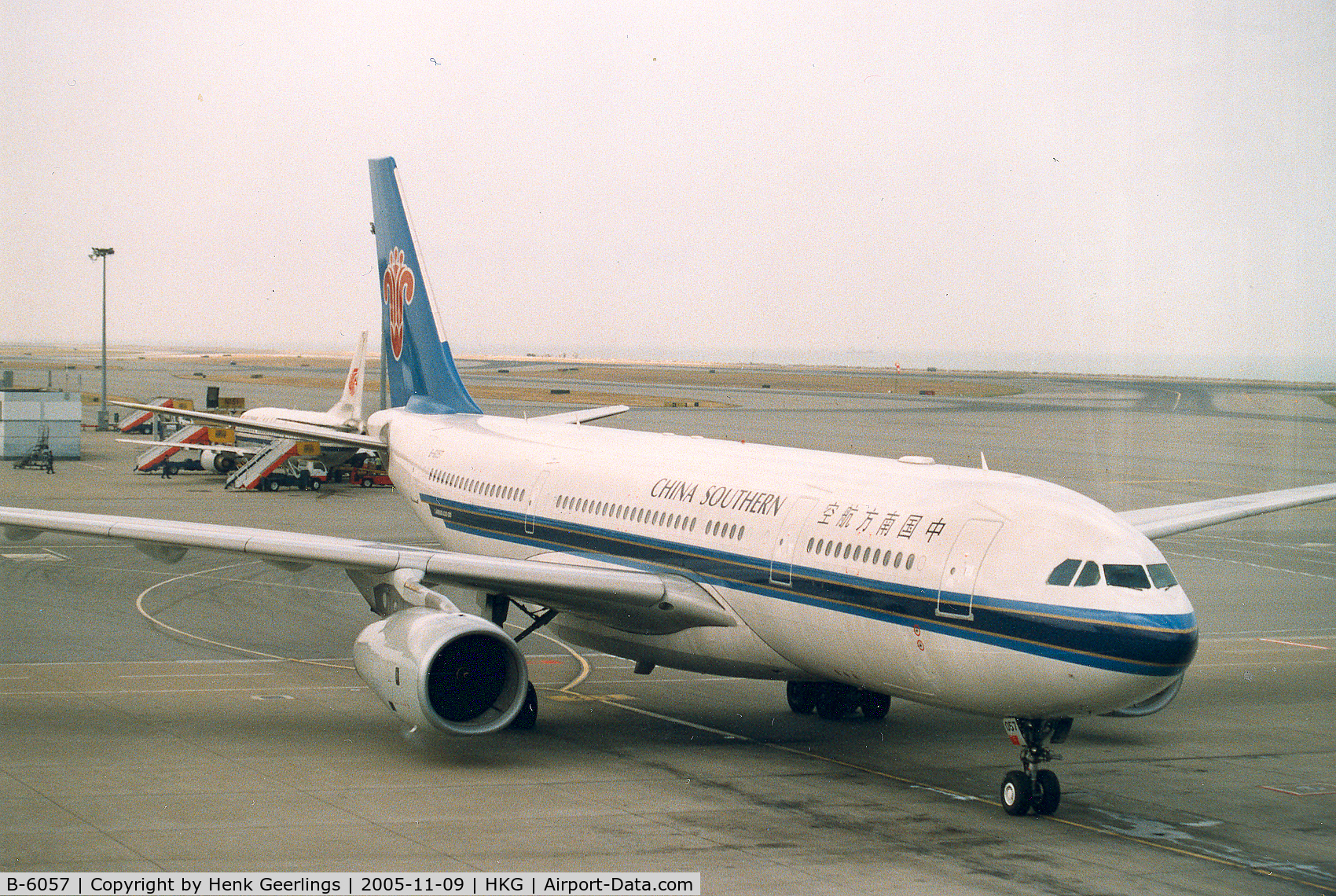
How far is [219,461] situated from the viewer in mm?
60281

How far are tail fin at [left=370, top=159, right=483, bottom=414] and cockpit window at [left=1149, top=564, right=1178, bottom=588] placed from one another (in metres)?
18.5

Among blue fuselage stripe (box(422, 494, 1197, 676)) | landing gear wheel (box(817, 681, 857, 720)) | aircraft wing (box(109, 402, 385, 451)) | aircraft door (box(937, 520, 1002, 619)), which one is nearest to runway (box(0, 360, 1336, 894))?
landing gear wheel (box(817, 681, 857, 720))

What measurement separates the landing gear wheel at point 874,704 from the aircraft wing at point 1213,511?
5.30 meters

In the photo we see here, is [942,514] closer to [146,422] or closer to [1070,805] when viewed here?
[1070,805]

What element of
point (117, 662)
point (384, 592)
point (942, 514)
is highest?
point (942, 514)

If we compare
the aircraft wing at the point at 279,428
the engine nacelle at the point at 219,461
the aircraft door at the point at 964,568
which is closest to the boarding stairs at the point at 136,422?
the engine nacelle at the point at 219,461

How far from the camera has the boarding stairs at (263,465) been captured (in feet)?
182

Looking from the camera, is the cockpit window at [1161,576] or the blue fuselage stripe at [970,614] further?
the cockpit window at [1161,576]

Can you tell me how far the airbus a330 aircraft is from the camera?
1576 cm

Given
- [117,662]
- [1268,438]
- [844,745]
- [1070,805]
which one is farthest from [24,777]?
[1268,438]

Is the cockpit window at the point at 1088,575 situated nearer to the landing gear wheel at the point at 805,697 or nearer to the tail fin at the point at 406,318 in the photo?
the landing gear wheel at the point at 805,697

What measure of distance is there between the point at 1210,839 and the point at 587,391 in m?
112

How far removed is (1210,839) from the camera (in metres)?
16.0

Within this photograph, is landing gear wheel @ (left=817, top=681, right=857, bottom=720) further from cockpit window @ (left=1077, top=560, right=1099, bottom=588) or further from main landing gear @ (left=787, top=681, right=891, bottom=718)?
cockpit window @ (left=1077, top=560, right=1099, bottom=588)
